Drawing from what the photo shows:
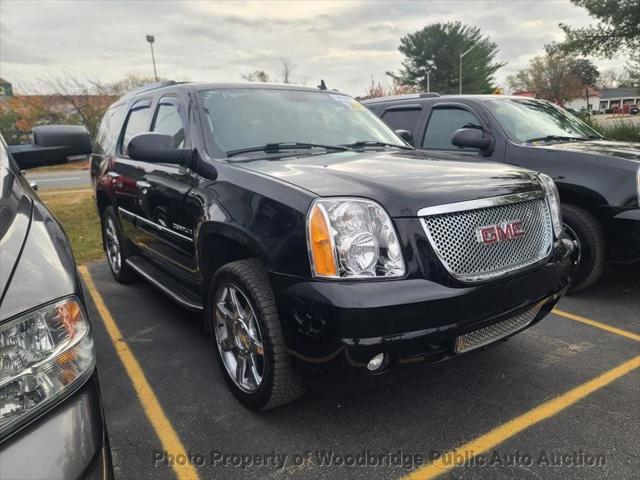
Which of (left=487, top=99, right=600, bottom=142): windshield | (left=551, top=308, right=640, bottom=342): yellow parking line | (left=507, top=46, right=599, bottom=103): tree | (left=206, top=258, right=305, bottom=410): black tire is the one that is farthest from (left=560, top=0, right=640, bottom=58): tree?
(left=507, top=46, right=599, bottom=103): tree

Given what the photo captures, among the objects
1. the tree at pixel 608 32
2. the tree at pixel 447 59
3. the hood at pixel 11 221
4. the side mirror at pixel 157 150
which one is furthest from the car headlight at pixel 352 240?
the tree at pixel 447 59

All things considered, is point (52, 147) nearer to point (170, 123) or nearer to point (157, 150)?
point (157, 150)

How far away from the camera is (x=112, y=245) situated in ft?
17.1

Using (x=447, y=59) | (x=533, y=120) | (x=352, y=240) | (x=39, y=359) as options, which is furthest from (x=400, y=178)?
(x=447, y=59)

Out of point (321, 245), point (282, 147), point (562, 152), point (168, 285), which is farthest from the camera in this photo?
point (562, 152)

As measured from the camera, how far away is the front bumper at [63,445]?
109 centimetres

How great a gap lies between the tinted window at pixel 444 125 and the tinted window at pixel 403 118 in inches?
9.4

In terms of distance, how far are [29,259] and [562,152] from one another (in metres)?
4.47

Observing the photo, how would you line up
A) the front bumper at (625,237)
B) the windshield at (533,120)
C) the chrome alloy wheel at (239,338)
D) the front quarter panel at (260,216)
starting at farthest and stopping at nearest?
the windshield at (533,120)
the front bumper at (625,237)
the chrome alloy wheel at (239,338)
the front quarter panel at (260,216)

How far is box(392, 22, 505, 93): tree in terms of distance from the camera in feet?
159

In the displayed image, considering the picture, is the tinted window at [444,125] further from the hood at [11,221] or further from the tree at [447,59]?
the tree at [447,59]

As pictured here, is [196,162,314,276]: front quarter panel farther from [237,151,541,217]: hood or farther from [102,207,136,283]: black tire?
[102,207,136,283]: black tire

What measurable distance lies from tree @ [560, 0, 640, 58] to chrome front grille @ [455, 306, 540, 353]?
657 inches

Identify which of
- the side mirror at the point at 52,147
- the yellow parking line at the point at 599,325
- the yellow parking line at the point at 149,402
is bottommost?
the yellow parking line at the point at 599,325
